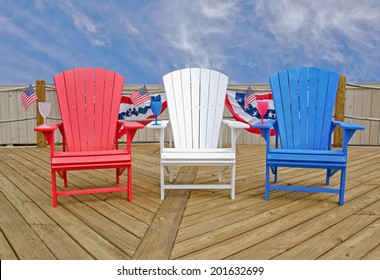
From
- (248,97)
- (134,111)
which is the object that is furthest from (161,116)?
(248,97)

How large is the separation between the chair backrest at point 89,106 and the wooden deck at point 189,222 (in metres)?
0.46

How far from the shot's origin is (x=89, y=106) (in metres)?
2.68

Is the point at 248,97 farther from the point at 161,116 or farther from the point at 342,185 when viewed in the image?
the point at 342,185

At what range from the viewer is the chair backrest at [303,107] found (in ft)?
8.89

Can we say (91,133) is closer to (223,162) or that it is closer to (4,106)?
(223,162)

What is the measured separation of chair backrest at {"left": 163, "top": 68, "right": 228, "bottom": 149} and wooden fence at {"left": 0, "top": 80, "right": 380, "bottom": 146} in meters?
2.86

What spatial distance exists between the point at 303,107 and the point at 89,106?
1.80m

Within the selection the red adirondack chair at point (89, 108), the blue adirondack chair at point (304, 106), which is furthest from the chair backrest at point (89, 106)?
the blue adirondack chair at point (304, 106)

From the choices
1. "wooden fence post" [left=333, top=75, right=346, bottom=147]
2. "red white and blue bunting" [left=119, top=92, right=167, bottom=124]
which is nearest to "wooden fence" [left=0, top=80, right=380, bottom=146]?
"wooden fence post" [left=333, top=75, right=346, bottom=147]

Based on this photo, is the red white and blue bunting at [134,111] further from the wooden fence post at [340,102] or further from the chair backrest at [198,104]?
the wooden fence post at [340,102]

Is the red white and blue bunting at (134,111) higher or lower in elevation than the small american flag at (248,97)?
lower

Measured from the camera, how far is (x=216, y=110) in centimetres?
283

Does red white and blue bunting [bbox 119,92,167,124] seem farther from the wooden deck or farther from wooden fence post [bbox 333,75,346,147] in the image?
wooden fence post [bbox 333,75,346,147]

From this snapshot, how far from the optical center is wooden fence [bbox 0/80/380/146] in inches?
231
